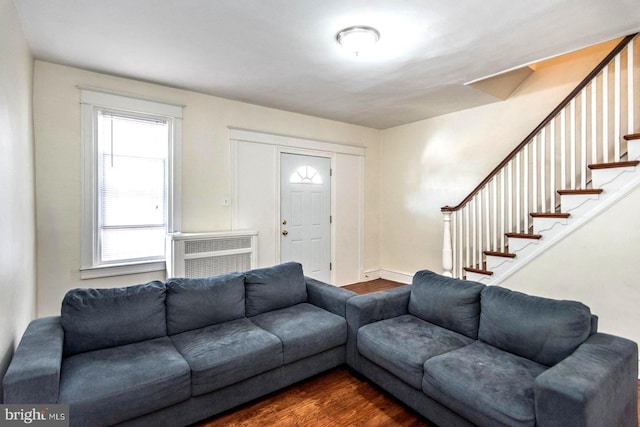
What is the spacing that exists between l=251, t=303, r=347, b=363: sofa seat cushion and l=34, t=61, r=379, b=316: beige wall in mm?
1744

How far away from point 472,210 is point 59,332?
156 inches

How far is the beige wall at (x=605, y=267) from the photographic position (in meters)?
2.49

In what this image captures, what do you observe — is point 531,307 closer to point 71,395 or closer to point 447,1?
point 447,1

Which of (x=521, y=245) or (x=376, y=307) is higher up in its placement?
(x=521, y=245)

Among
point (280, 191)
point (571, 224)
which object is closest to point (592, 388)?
point (571, 224)

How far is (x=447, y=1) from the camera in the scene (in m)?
1.98

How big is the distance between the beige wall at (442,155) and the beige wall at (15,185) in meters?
4.50

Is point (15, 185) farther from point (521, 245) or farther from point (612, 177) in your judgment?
point (612, 177)

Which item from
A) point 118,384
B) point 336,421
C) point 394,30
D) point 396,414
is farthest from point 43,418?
point 394,30

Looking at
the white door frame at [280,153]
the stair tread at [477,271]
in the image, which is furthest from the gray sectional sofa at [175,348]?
the stair tread at [477,271]

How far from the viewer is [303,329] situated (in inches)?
89.4

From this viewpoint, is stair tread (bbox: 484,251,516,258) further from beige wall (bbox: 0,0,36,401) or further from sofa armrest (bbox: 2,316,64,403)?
beige wall (bbox: 0,0,36,401)

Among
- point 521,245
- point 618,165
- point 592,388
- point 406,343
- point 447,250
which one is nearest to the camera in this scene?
point 592,388

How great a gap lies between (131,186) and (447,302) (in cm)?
325
